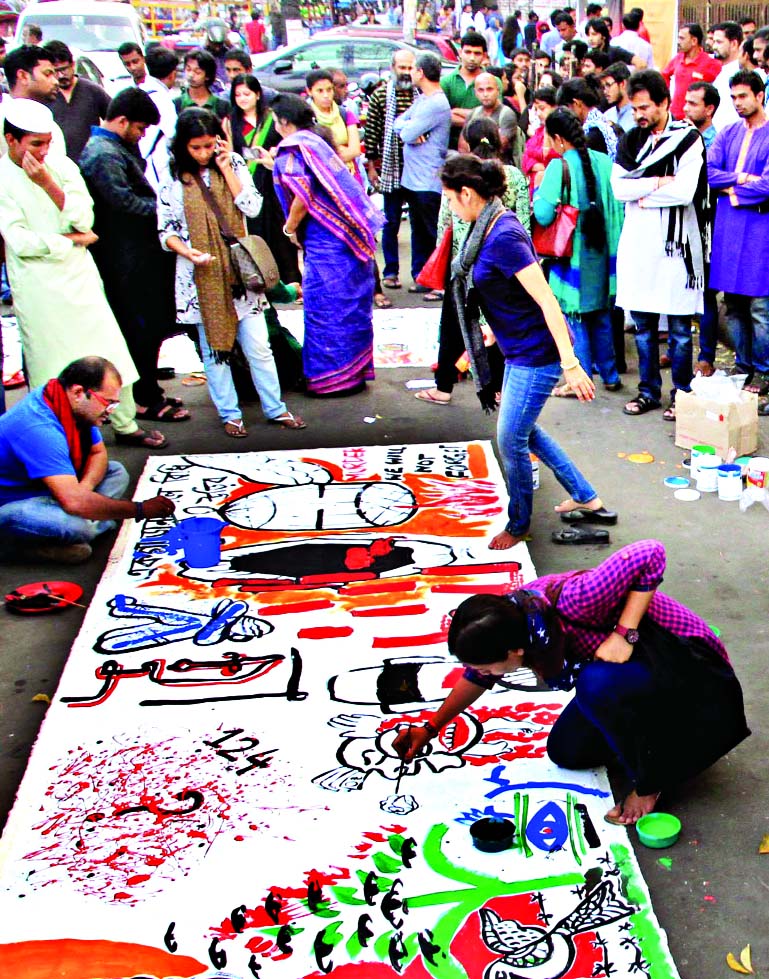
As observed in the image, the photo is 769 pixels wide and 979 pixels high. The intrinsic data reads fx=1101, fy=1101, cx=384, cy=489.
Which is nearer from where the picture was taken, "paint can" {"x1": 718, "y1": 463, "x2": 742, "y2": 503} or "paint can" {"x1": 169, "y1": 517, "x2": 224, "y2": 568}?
"paint can" {"x1": 169, "y1": 517, "x2": 224, "y2": 568}

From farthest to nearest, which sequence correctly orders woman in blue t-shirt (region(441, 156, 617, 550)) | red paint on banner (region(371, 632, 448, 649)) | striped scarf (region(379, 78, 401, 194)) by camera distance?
striped scarf (region(379, 78, 401, 194)) → woman in blue t-shirt (region(441, 156, 617, 550)) → red paint on banner (region(371, 632, 448, 649))

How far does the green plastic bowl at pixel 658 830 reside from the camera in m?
2.82

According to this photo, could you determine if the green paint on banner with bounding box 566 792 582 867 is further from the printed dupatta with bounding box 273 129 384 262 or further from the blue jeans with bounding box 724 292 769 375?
the printed dupatta with bounding box 273 129 384 262

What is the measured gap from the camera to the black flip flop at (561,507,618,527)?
15.3 feet

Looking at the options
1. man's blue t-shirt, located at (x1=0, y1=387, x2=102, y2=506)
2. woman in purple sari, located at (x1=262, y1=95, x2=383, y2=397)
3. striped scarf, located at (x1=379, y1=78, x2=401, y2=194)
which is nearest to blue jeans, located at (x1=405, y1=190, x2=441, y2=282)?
striped scarf, located at (x1=379, y1=78, x2=401, y2=194)

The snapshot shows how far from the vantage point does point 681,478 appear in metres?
5.09

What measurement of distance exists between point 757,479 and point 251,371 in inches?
104

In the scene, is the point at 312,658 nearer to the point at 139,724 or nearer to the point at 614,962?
the point at 139,724

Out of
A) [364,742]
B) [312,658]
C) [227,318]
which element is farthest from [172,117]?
[364,742]

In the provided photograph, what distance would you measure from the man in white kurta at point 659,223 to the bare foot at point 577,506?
4.25 ft

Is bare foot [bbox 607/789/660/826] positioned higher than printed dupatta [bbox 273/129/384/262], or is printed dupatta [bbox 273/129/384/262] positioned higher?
printed dupatta [bbox 273/129/384/262]

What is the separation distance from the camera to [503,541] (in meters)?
4.45

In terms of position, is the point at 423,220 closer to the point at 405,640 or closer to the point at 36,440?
the point at 36,440

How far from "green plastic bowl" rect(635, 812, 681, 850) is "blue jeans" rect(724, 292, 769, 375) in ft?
11.7
